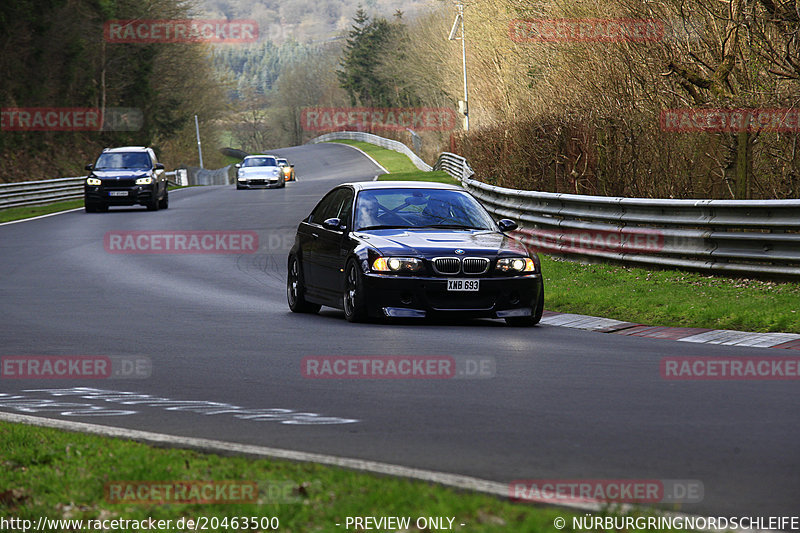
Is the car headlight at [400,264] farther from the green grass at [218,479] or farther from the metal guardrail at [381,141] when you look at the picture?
the metal guardrail at [381,141]

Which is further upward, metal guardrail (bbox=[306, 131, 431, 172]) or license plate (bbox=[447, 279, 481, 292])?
metal guardrail (bbox=[306, 131, 431, 172])

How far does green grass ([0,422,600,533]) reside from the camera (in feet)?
15.4

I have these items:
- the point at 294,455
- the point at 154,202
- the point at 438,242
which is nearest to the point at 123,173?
the point at 154,202

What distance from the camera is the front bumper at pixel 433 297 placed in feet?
40.9

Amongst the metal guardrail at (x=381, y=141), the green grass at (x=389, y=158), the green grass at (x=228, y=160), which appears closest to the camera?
the metal guardrail at (x=381, y=141)

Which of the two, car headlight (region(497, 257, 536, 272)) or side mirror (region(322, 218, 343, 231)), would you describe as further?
side mirror (region(322, 218, 343, 231))

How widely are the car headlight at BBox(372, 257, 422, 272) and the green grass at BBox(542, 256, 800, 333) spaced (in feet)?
A: 8.75

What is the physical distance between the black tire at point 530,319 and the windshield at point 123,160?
979 inches

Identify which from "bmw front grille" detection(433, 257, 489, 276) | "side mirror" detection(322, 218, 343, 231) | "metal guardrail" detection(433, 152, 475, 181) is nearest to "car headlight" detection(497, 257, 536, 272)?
"bmw front grille" detection(433, 257, 489, 276)

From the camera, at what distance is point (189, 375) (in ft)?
31.2

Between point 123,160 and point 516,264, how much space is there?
25.5m

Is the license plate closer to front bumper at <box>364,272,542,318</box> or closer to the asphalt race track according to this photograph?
front bumper at <box>364,272,542,318</box>

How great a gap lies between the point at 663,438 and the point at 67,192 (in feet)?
139

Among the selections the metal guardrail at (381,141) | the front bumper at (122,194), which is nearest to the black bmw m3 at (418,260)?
the front bumper at (122,194)
